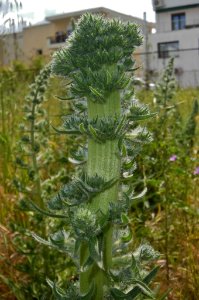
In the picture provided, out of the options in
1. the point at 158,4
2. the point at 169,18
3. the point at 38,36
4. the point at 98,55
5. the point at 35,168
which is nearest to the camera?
the point at 98,55

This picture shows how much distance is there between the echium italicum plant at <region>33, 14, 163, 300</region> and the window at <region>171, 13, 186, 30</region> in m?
45.5

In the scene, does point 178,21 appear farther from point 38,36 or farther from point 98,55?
point 98,55

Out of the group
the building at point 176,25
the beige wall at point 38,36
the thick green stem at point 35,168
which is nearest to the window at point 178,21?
the building at point 176,25

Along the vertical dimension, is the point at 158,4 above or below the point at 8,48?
above

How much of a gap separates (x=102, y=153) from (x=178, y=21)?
4626 centimetres

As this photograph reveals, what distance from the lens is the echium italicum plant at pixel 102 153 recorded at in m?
1.44

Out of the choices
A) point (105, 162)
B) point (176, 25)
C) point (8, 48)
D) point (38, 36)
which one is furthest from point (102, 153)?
point (38, 36)

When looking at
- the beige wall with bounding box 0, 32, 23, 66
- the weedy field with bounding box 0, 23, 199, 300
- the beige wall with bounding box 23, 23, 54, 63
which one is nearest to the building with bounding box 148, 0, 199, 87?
the beige wall with bounding box 23, 23, 54, 63

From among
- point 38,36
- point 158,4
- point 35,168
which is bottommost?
point 35,168

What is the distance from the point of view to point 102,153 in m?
1.50

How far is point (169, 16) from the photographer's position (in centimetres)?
4622

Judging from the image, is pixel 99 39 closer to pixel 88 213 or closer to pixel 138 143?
pixel 138 143

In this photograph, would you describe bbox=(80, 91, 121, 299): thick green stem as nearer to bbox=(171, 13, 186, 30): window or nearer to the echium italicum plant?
the echium italicum plant

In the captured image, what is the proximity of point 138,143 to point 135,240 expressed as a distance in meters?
1.42
